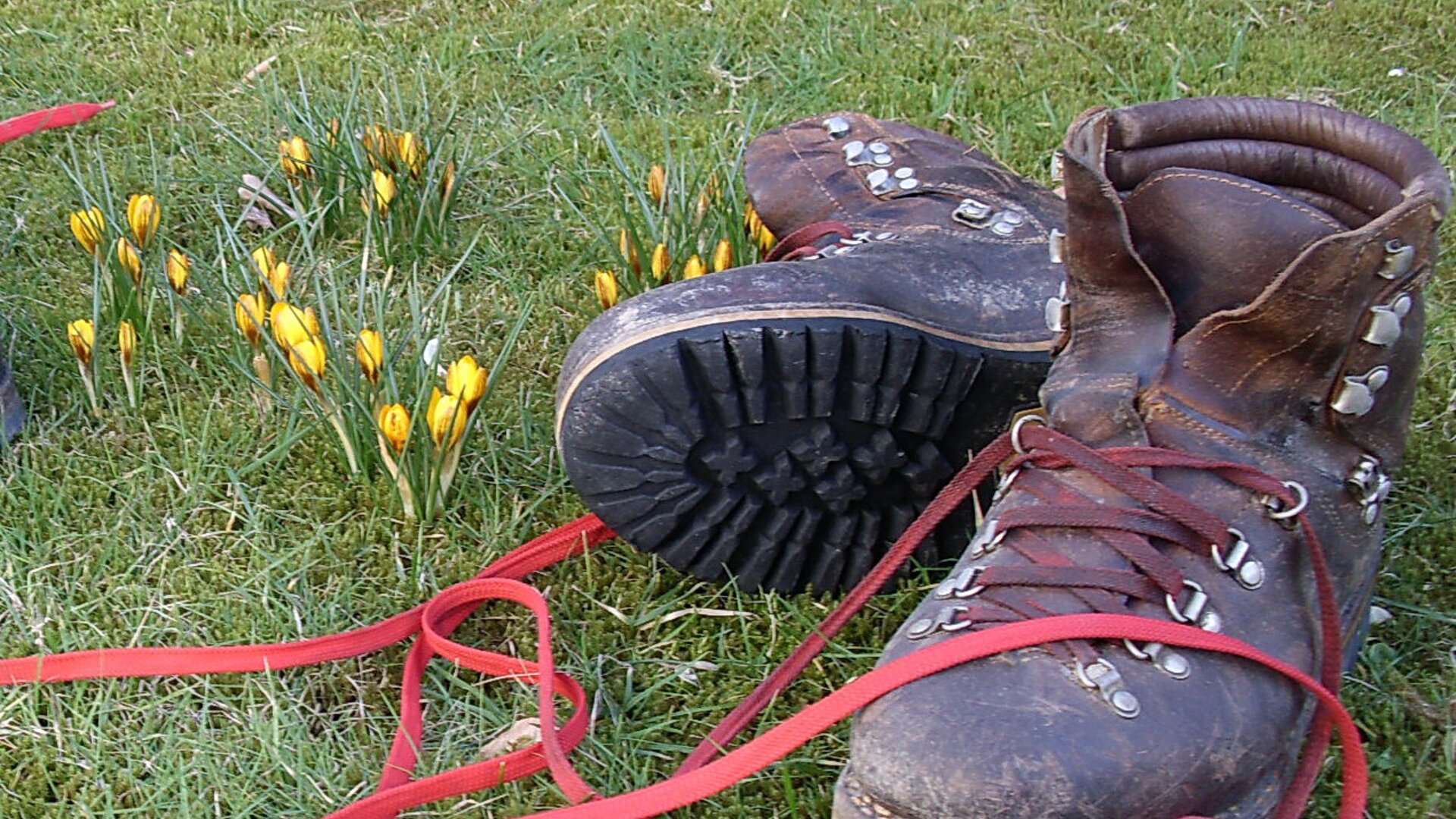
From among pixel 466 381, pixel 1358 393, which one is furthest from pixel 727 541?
pixel 1358 393

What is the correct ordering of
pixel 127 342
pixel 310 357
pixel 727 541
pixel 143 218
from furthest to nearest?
pixel 143 218 < pixel 127 342 < pixel 310 357 < pixel 727 541

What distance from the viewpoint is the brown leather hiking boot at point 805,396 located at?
A: 1.76m

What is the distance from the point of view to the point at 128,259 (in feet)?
7.74

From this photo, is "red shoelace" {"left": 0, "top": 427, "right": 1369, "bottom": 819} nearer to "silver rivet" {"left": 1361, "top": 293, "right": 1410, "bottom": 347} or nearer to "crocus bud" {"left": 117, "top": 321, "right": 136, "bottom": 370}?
"silver rivet" {"left": 1361, "top": 293, "right": 1410, "bottom": 347}

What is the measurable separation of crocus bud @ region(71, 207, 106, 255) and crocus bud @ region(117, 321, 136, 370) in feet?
0.53

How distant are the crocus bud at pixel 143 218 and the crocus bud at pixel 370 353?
0.66 meters

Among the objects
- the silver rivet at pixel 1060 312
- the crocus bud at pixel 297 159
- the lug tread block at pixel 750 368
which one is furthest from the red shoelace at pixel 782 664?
the crocus bud at pixel 297 159

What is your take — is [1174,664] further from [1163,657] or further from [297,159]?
[297,159]

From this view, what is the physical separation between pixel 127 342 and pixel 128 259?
0.17 m

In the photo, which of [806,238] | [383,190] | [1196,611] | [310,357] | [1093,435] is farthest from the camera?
[383,190]

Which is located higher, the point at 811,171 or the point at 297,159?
the point at 811,171

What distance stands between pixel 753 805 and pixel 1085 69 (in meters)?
2.37

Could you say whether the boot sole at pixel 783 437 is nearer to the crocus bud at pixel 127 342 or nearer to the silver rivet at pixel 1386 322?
the silver rivet at pixel 1386 322

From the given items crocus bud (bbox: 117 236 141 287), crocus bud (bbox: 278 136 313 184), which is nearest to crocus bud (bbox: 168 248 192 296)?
crocus bud (bbox: 117 236 141 287)
